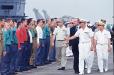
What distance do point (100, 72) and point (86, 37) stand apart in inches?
65.7

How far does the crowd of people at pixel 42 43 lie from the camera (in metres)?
19.7

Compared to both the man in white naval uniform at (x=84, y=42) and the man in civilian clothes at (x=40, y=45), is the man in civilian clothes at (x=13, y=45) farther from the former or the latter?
the man in civilian clothes at (x=40, y=45)

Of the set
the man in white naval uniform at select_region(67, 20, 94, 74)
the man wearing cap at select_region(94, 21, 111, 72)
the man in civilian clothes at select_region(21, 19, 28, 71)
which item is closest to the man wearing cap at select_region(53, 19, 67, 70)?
the man in civilian clothes at select_region(21, 19, 28, 71)

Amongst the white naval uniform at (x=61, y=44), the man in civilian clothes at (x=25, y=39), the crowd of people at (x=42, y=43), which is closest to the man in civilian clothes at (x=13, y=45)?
the crowd of people at (x=42, y=43)

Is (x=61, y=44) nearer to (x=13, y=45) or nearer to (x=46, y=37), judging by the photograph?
(x=46, y=37)

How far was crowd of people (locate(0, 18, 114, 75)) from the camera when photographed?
19.7 m

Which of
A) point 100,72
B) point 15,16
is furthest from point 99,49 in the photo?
point 15,16

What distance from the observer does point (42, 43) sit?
2386cm

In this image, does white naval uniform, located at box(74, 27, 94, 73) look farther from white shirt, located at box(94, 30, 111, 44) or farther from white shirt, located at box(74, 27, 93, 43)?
white shirt, located at box(94, 30, 111, 44)

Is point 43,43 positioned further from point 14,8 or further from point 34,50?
point 14,8

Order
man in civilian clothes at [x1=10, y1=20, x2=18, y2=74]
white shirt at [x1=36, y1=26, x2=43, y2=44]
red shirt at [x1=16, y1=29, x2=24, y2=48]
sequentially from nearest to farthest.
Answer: man in civilian clothes at [x1=10, y1=20, x2=18, y2=74] < red shirt at [x1=16, y1=29, x2=24, y2=48] < white shirt at [x1=36, y1=26, x2=43, y2=44]

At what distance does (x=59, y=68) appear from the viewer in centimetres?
2227

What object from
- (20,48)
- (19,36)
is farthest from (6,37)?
(20,48)

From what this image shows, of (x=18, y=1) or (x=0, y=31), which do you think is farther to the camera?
(x=18, y=1)
